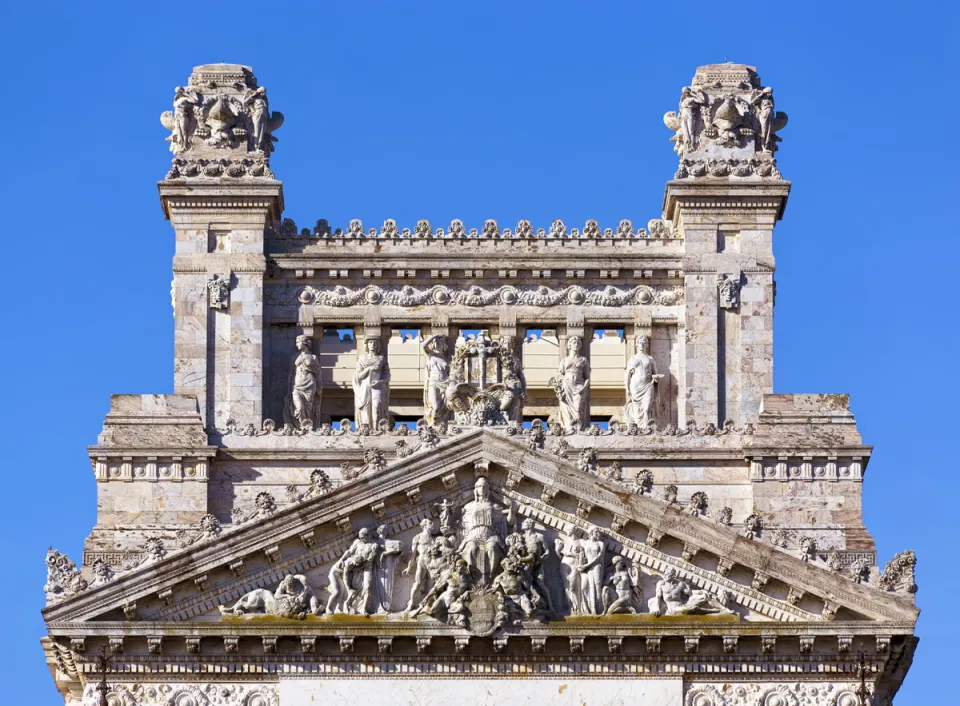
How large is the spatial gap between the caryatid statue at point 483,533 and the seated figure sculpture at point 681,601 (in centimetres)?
337

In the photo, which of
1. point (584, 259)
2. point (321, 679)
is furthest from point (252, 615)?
point (584, 259)

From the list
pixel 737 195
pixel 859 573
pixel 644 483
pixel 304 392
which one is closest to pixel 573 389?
pixel 304 392

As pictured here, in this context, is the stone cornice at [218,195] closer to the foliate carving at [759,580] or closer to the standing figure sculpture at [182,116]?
the standing figure sculpture at [182,116]

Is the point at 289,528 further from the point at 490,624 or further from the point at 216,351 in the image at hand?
the point at 216,351

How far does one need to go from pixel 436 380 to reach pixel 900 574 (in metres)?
13.3

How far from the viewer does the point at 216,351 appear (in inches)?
3994

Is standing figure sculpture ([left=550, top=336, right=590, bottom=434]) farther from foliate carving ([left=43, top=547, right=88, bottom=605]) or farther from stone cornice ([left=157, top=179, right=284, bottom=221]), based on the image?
foliate carving ([left=43, top=547, right=88, bottom=605])

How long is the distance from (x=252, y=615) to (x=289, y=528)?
1947 mm

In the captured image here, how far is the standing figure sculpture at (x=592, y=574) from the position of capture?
91.1 meters

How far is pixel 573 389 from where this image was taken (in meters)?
100

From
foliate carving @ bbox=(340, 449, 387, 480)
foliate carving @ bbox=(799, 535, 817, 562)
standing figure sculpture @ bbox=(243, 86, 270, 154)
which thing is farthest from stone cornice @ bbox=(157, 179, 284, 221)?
foliate carving @ bbox=(799, 535, 817, 562)

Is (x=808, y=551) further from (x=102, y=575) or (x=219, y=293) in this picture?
(x=219, y=293)

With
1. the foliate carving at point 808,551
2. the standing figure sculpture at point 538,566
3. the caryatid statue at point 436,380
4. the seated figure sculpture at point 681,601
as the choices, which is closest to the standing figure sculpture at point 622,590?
the seated figure sculpture at point 681,601

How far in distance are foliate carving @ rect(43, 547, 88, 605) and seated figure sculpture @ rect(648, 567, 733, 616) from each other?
38.5 ft
